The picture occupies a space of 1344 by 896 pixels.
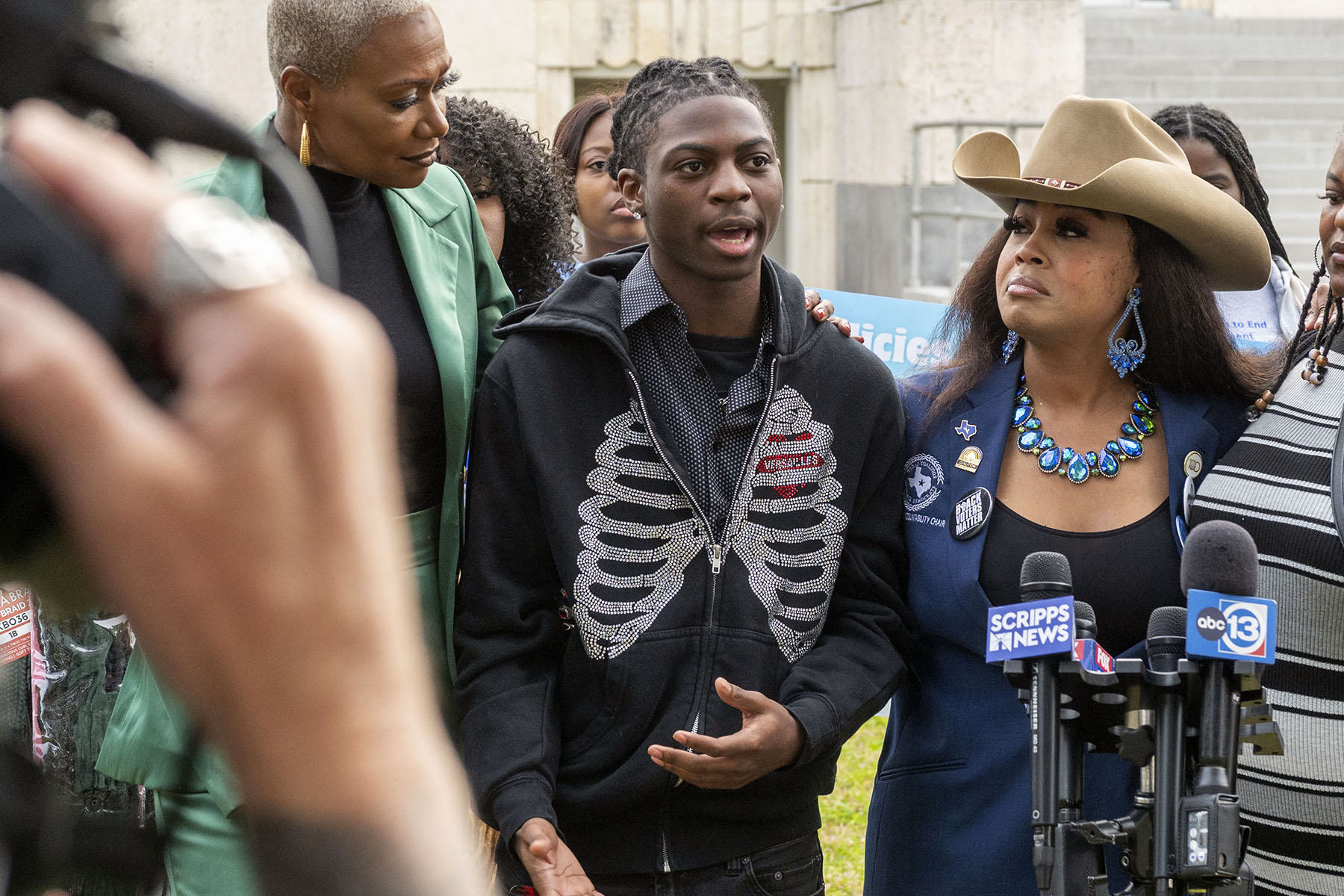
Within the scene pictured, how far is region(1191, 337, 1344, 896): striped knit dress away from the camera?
8.10 ft

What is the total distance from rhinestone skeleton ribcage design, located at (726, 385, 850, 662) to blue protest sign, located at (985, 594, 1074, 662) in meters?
0.56

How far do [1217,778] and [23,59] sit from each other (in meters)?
1.81

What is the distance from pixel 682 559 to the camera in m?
2.62

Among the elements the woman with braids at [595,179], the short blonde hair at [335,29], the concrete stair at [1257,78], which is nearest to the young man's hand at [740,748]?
the short blonde hair at [335,29]

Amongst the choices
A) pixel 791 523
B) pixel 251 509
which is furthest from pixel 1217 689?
pixel 251 509

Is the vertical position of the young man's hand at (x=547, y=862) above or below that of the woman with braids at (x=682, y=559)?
below

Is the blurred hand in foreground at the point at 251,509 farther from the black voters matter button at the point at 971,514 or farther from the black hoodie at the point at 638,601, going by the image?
the black voters matter button at the point at 971,514

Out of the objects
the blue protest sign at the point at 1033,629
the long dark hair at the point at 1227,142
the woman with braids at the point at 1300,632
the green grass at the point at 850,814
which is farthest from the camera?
the green grass at the point at 850,814

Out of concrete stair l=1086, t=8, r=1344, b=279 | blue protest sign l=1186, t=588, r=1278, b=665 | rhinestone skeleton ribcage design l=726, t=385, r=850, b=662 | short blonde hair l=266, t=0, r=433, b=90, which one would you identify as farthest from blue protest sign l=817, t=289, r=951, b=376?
concrete stair l=1086, t=8, r=1344, b=279

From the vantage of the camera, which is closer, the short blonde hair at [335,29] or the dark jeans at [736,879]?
the dark jeans at [736,879]

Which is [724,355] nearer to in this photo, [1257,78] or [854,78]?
[854,78]

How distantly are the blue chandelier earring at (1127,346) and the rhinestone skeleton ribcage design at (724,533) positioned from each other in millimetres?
669

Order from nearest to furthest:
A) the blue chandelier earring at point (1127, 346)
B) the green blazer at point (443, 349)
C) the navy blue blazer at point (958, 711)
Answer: the green blazer at point (443, 349), the navy blue blazer at point (958, 711), the blue chandelier earring at point (1127, 346)

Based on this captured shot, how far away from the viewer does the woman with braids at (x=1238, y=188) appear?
4.45 meters
